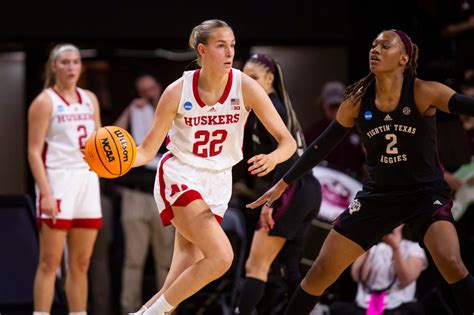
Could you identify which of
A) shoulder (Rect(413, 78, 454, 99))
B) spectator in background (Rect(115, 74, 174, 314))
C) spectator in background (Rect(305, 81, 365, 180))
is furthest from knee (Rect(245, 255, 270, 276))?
spectator in background (Rect(305, 81, 365, 180))

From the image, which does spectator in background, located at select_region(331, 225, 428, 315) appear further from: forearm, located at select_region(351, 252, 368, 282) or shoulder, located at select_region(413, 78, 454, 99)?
shoulder, located at select_region(413, 78, 454, 99)

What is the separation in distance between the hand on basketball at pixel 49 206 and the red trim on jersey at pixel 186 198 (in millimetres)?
1611

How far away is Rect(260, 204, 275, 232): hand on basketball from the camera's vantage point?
6.21 metres

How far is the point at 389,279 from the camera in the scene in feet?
23.5

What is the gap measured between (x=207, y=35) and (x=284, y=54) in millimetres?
4660

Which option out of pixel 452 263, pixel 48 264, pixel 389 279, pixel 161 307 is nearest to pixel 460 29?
pixel 389 279

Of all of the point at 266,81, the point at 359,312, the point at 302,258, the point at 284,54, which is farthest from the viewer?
the point at 284,54

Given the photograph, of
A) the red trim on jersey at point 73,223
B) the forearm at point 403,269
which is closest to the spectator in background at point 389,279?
the forearm at point 403,269

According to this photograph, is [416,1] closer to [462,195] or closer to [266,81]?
[462,195]

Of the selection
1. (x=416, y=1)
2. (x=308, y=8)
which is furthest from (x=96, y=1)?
(x=416, y=1)

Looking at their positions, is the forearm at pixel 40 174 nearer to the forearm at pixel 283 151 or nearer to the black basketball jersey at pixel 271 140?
the black basketball jersey at pixel 271 140

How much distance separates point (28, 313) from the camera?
24.5 feet

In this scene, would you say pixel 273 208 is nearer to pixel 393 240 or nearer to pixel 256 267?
pixel 256 267

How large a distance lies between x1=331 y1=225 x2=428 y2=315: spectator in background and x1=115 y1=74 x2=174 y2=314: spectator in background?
6.36 feet
